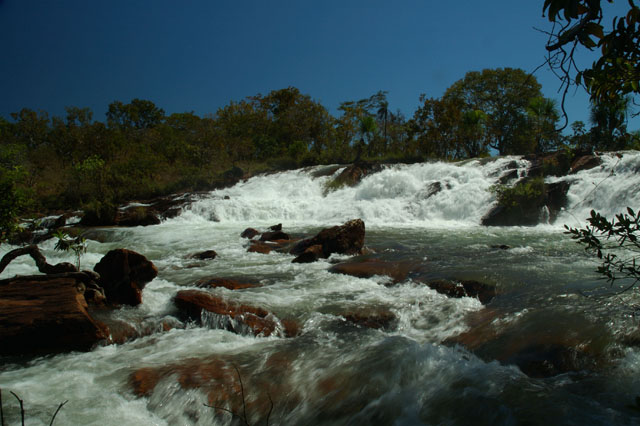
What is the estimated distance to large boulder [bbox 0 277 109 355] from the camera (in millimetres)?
3770

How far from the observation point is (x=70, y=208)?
70.7 feet

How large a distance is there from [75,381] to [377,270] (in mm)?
4578

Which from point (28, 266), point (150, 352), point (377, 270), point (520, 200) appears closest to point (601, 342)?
point (377, 270)

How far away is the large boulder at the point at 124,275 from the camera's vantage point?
5.23 m

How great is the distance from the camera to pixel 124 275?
5.46 meters

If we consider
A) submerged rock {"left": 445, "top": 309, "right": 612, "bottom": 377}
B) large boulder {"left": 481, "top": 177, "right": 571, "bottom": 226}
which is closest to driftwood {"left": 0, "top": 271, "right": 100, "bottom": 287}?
submerged rock {"left": 445, "top": 309, "right": 612, "bottom": 377}

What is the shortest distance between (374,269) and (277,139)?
33.4 meters

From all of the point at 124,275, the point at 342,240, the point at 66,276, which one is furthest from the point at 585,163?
the point at 66,276

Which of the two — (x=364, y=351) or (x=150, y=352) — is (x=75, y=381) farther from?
(x=364, y=351)

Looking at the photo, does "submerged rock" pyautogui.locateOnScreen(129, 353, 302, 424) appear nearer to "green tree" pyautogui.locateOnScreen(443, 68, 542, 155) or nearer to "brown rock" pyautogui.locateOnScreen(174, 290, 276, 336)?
"brown rock" pyautogui.locateOnScreen(174, 290, 276, 336)

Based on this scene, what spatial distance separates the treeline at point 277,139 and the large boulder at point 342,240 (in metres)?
17.1

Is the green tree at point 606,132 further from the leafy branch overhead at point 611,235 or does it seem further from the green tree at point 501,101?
the leafy branch overhead at point 611,235

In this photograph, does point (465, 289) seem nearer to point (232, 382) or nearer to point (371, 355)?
point (371, 355)

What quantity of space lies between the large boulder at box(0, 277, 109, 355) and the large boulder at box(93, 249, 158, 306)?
3.26 ft
